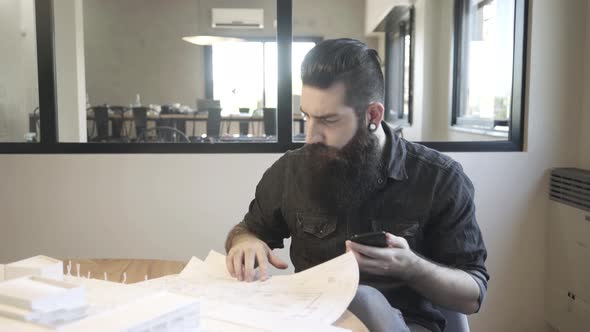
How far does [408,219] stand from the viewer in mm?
1303

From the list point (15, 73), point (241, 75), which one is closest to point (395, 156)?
point (15, 73)

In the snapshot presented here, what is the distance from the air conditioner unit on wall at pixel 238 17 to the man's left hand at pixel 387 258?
8398 millimetres

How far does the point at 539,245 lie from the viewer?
2.53m

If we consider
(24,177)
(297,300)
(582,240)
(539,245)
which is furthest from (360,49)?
(24,177)

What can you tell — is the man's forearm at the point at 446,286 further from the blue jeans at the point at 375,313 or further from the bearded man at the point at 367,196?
the blue jeans at the point at 375,313

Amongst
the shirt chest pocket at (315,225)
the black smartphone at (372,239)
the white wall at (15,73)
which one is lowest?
the shirt chest pocket at (315,225)

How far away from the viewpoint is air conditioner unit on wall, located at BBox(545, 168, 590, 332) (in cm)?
221

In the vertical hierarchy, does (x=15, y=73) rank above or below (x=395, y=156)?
above

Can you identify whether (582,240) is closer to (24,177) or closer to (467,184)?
(467,184)

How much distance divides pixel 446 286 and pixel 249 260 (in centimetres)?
42

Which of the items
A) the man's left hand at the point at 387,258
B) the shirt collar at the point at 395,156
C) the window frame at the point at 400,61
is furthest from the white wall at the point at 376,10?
the man's left hand at the point at 387,258

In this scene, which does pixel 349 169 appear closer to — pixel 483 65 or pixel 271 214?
pixel 271 214

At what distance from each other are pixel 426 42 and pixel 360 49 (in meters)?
4.50

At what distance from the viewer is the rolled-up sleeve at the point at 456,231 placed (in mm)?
1234
